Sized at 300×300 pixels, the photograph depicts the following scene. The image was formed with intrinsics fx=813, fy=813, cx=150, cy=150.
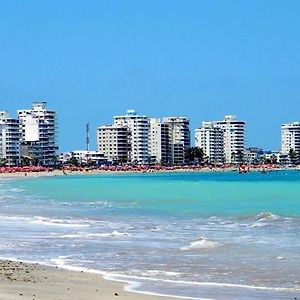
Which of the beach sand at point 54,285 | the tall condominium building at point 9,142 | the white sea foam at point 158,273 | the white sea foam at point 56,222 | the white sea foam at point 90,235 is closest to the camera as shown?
the beach sand at point 54,285

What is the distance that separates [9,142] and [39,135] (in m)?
8.71

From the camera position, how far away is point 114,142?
19588 centimetres

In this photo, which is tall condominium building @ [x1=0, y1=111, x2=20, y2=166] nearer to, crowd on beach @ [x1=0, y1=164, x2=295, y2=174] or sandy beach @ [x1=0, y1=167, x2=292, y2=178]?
crowd on beach @ [x1=0, y1=164, x2=295, y2=174]

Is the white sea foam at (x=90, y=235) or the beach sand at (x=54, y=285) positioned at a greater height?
the beach sand at (x=54, y=285)

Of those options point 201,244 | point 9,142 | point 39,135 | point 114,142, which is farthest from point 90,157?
point 201,244

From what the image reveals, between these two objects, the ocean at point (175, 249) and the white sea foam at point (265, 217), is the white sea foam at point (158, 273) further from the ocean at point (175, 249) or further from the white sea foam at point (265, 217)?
the white sea foam at point (265, 217)

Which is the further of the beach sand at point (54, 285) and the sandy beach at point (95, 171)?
the sandy beach at point (95, 171)

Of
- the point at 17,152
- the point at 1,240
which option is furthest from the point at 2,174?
the point at 1,240

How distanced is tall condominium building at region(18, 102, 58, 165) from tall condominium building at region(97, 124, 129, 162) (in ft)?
37.7

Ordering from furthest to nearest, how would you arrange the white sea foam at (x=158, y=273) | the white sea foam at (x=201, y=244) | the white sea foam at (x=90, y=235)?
the white sea foam at (x=90, y=235), the white sea foam at (x=201, y=244), the white sea foam at (x=158, y=273)

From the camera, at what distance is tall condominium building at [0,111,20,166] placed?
179625mm

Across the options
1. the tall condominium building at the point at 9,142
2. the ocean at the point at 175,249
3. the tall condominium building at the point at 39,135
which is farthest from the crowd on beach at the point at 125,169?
the ocean at the point at 175,249

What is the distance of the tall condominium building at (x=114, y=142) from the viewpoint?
640 feet

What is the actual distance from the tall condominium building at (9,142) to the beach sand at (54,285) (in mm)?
165888
